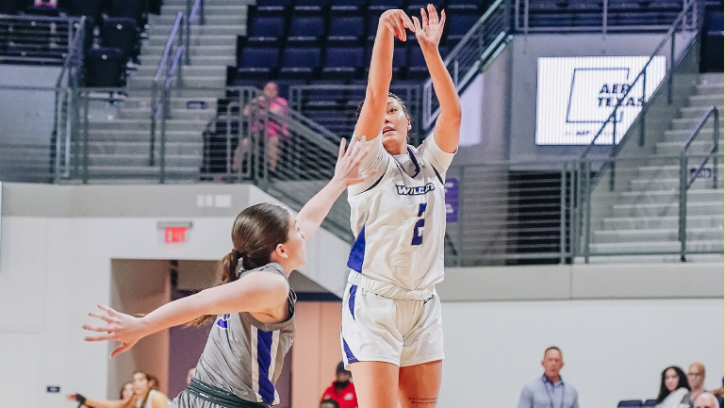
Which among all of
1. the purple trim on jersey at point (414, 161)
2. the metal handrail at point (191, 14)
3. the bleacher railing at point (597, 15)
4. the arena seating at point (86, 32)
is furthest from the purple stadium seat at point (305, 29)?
the purple trim on jersey at point (414, 161)

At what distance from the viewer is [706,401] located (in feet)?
22.7

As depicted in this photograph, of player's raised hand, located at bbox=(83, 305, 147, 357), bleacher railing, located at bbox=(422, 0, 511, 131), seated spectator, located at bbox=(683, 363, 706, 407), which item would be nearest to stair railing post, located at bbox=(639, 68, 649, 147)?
bleacher railing, located at bbox=(422, 0, 511, 131)

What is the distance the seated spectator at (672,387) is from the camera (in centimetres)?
722

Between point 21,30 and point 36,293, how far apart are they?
3.59 metres

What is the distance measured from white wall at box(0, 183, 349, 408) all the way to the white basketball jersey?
201 inches

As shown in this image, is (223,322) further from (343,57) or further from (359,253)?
(343,57)

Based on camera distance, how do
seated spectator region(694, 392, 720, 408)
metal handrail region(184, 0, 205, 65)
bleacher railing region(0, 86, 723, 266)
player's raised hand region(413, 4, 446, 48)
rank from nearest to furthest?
player's raised hand region(413, 4, 446, 48), seated spectator region(694, 392, 720, 408), bleacher railing region(0, 86, 723, 266), metal handrail region(184, 0, 205, 65)

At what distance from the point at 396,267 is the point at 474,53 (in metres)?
7.42

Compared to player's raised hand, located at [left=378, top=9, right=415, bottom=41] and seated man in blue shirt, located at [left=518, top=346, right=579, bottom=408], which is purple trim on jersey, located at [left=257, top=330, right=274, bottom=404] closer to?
player's raised hand, located at [left=378, top=9, right=415, bottom=41]

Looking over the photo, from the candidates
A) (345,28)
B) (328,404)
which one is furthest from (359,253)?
(345,28)

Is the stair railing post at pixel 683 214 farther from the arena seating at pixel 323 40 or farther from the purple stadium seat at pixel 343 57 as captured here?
the purple stadium seat at pixel 343 57

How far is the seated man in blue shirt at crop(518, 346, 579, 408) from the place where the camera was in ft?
23.7

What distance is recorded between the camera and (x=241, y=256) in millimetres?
2891

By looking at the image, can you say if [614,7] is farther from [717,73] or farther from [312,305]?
[312,305]
